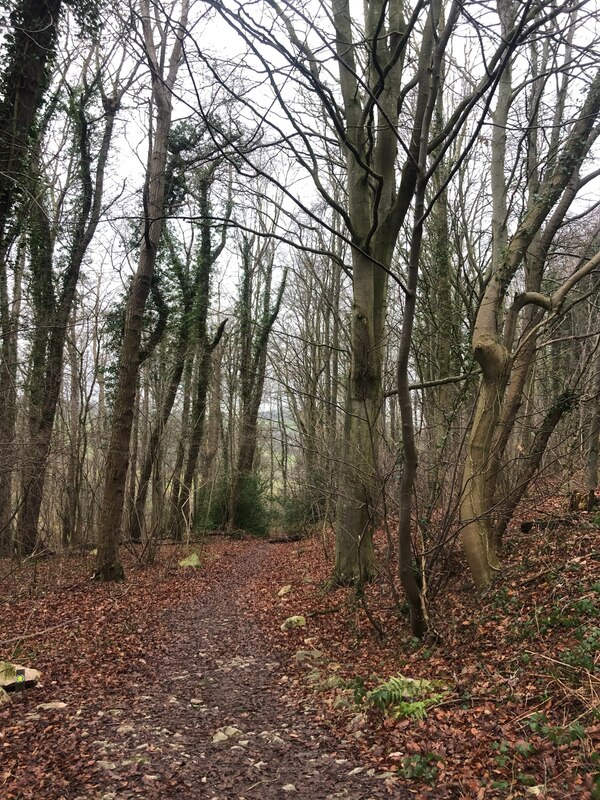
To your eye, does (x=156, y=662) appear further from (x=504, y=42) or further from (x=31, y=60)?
(x=31, y=60)

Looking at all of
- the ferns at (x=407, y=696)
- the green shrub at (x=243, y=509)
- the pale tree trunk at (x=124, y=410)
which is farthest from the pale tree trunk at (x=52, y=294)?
the ferns at (x=407, y=696)

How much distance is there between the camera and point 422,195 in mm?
4121

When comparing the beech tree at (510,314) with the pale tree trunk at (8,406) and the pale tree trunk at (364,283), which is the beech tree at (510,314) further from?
the pale tree trunk at (8,406)

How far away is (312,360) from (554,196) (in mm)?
15814

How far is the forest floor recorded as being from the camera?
340cm

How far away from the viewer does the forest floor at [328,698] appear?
3398 mm

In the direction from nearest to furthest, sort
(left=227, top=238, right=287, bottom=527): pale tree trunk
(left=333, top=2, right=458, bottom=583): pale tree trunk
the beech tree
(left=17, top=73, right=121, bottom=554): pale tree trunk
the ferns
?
the ferns < the beech tree < (left=333, top=2, right=458, bottom=583): pale tree trunk < (left=17, top=73, right=121, bottom=554): pale tree trunk < (left=227, top=238, right=287, bottom=527): pale tree trunk

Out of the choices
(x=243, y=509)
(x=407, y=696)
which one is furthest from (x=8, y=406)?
(x=407, y=696)

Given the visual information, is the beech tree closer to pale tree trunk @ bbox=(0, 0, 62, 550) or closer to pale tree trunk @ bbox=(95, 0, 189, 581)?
pale tree trunk @ bbox=(0, 0, 62, 550)

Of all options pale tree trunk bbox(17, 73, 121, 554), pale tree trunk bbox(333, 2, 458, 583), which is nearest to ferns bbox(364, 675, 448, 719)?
pale tree trunk bbox(333, 2, 458, 583)

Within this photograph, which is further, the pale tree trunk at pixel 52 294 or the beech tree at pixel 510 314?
the pale tree trunk at pixel 52 294

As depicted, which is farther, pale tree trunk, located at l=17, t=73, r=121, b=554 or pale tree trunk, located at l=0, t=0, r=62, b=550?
pale tree trunk, located at l=17, t=73, r=121, b=554

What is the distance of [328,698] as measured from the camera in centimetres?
482

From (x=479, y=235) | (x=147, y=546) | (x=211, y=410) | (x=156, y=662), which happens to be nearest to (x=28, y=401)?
(x=147, y=546)
